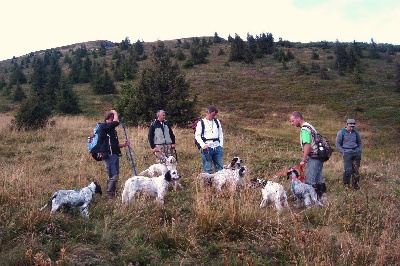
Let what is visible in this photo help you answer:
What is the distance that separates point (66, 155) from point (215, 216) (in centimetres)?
729

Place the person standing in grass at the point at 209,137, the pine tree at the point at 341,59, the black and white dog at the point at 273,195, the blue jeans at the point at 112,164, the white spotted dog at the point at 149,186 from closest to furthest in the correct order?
the black and white dog at the point at 273,195 < the white spotted dog at the point at 149,186 < the blue jeans at the point at 112,164 < the person standing in grass at the point at 209,137 < the pine tree at the point at 341,59

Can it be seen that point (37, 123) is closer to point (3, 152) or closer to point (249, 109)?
point (3, 152)

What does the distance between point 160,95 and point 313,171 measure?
41.1ft

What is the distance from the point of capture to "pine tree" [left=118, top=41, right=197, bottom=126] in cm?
1772

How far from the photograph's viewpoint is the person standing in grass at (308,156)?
591 centimetres

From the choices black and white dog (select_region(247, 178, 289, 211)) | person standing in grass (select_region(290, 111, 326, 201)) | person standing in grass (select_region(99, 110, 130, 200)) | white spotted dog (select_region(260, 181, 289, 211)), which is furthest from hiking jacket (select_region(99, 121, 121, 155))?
person standing in grass (select_region(290, 111, 326, 201))

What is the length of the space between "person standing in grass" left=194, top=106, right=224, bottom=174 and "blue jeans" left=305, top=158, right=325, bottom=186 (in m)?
2.21

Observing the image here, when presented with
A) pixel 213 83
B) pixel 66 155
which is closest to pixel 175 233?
pixel 66 155

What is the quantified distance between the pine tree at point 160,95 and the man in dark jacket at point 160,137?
30.2ft

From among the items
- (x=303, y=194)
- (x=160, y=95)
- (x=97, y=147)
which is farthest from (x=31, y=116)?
(x=303, y=194)

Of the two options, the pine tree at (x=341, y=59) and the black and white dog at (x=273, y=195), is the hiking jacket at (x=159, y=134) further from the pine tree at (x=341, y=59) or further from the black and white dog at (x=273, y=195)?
the pine tree at (x=341, y=59)

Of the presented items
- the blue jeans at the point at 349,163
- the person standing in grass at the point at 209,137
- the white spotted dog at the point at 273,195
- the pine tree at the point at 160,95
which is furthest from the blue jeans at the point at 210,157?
the pine tree at the point at 160,95

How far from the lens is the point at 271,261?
3.64m

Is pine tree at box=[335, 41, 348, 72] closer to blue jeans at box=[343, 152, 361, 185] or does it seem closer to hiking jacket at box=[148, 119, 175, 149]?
blue jeans at box=[343, 152, 361, 185]
